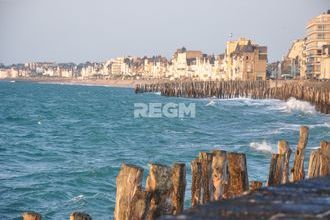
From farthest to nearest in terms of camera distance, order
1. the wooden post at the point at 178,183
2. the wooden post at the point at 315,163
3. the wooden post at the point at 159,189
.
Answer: the wooden post at the point at 315,163 < the wooden post at the point at 178,183 < the wooden post at the point at 159,189

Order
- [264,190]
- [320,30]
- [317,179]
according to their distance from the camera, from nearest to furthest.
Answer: [264,190] < [317,179] < [320,30]

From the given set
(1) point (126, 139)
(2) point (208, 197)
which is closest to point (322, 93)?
(1) point (126, 139)

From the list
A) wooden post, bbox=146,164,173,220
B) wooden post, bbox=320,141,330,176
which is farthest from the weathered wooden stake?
wooden post, bbox=146,164,173,220

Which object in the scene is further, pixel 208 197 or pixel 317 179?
pixel 208 197

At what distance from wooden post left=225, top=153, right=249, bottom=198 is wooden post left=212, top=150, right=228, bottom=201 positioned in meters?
0.07

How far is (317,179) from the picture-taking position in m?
5.55

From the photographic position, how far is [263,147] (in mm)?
23297

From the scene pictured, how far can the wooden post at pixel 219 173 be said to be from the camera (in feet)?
24.1

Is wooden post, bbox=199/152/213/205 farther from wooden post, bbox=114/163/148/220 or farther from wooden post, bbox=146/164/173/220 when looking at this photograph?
wooden post, bbox=114/163/148/220

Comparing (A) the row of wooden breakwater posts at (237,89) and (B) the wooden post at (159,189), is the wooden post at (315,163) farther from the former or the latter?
(A) the row of wooden breakwater posts at (237,89)

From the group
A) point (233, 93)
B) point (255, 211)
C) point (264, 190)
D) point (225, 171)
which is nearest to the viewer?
point (255, 211)

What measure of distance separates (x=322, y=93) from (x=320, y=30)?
7546 cm

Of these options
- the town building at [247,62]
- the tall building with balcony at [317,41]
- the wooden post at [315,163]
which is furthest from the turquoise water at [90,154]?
the tall building with balcony at [317,41]

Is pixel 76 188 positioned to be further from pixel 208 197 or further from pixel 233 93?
pixel 233 93
